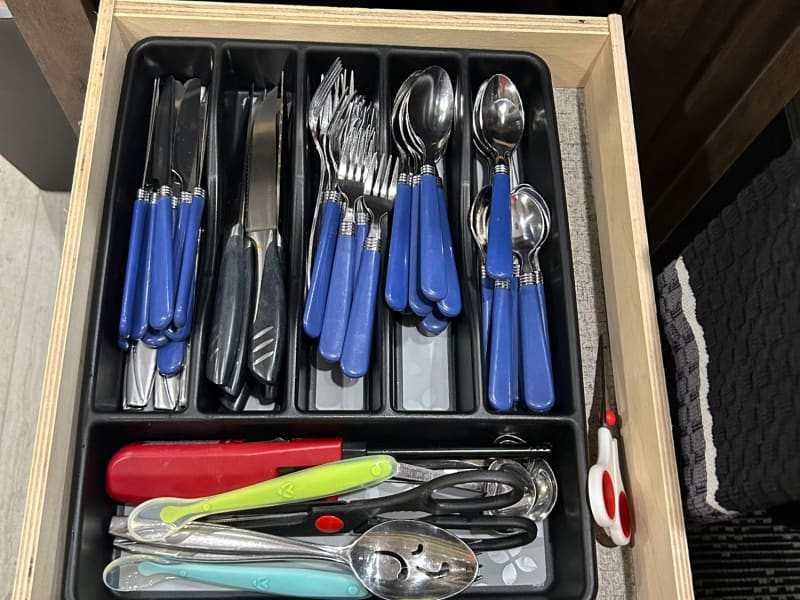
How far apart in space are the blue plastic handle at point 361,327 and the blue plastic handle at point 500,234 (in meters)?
0.11

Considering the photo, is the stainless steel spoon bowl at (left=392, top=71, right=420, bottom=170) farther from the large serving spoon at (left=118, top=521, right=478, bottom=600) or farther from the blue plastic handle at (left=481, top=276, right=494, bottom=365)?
the large serving spoon at (left=118, top=521, right=478, bottom=600)

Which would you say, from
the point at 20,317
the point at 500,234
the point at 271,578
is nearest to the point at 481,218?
the point at 500,234

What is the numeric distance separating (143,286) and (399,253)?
0.24 metres

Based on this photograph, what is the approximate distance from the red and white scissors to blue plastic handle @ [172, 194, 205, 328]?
1.25 feet

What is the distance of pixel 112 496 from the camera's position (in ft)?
2.01

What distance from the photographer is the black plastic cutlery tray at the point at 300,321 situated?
61 cm

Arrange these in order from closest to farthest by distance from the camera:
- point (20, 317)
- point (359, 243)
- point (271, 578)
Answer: point (271, 578)
point (359, 243)
point (20, 317)

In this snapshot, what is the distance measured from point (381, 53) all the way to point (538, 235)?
25 cm

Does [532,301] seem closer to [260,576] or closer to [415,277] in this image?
[415,277]

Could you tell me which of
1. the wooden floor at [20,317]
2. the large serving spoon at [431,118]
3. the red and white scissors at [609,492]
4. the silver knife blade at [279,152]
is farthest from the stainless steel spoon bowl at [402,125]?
the wooden floor at [20,317]

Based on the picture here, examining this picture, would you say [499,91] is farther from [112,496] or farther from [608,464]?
[112,496]

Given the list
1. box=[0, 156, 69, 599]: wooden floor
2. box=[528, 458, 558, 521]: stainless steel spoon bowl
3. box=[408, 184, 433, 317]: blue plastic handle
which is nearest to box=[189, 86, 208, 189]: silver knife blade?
box=[408, 184, 433, 317]: blue plastic handle

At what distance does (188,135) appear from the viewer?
70 cm

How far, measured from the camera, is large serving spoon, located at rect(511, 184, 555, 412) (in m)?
0.64
